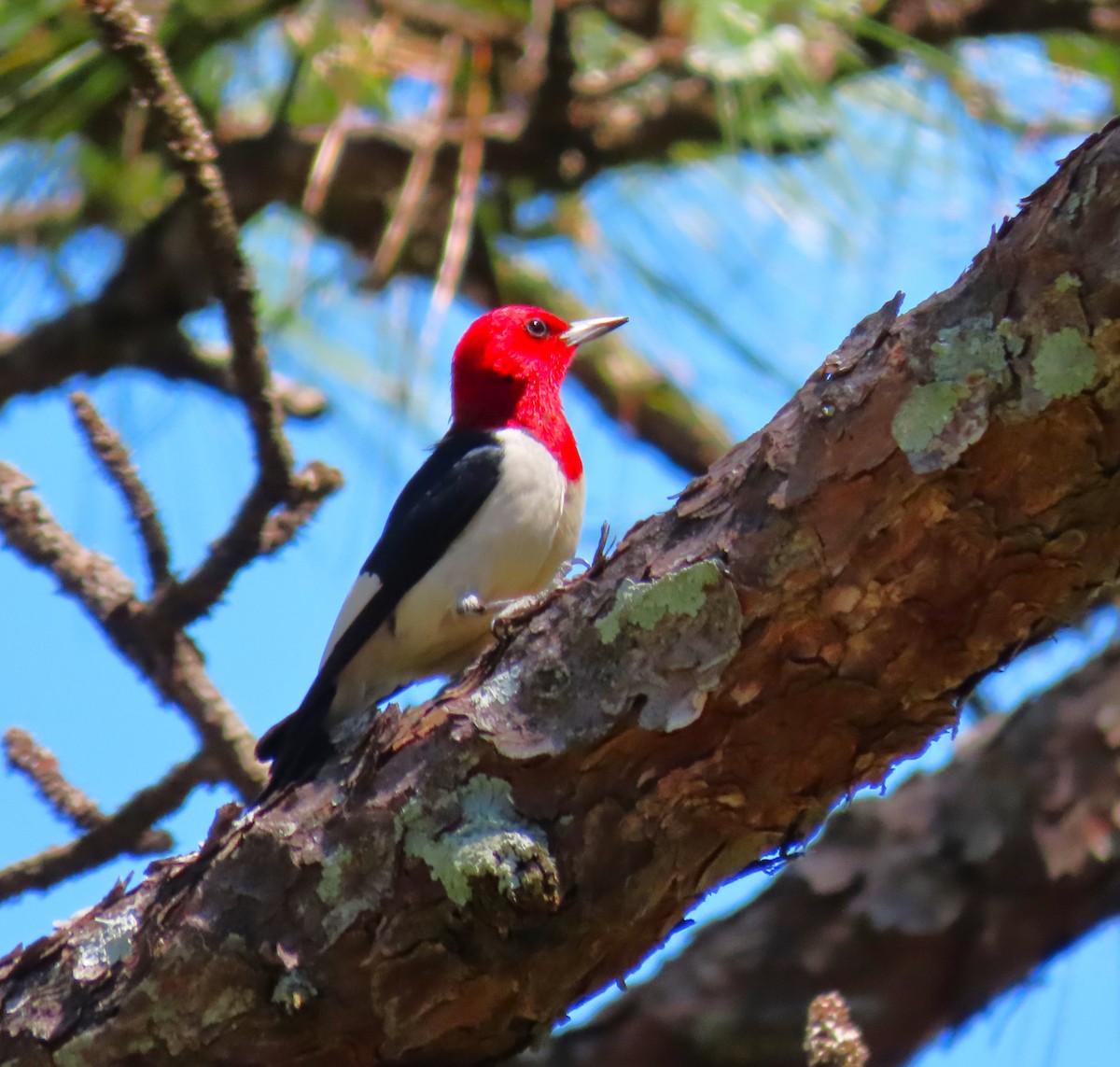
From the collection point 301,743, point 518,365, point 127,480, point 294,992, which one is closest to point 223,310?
point 127,480

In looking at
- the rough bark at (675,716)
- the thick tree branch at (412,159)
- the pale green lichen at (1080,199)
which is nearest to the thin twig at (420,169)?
the thick tree branch at (412,159)

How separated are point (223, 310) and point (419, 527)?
538 mm

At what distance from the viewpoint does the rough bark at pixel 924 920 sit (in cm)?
245

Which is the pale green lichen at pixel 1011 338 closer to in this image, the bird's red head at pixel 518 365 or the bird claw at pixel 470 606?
the bird claw at pixel 470 606

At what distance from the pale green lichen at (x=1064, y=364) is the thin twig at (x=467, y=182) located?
1367 mm

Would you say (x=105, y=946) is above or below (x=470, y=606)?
above

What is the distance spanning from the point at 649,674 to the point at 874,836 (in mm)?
1106

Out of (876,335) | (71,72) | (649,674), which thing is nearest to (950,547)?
(876,335)

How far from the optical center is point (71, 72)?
261 cm

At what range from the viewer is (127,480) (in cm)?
231

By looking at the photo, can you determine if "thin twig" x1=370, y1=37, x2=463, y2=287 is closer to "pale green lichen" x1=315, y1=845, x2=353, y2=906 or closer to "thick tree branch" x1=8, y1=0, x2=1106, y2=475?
"thick tree branch" x1=8, y1=0, x2=1106, y2=475

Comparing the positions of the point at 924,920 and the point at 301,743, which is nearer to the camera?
the point at 301,743

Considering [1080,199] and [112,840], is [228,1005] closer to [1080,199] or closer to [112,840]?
[112,840]

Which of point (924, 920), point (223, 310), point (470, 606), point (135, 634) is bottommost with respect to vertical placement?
point (924, 920)
